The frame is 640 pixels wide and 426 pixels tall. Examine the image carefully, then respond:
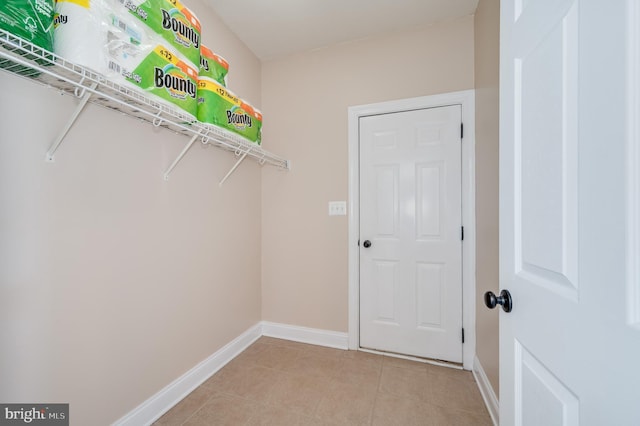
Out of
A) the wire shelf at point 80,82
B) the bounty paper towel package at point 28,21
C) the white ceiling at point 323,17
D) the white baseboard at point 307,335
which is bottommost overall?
the white baseboard at point 307,335

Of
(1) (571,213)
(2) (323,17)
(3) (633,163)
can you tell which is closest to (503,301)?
(1) (571,213)

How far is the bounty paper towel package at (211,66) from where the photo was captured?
1564 mm

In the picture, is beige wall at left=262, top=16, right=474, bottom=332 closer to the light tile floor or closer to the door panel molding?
the light tile floor

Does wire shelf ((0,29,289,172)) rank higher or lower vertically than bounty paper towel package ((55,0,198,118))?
lower

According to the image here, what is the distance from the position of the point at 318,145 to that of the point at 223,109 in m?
0.99

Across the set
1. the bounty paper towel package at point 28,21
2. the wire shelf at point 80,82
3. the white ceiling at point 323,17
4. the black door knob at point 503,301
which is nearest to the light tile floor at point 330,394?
the black door knob at point 503,301

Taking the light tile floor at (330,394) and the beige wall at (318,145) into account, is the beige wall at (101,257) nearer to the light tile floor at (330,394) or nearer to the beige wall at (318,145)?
the light tile floor at (330,394)

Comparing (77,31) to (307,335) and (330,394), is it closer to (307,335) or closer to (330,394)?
(330,394)

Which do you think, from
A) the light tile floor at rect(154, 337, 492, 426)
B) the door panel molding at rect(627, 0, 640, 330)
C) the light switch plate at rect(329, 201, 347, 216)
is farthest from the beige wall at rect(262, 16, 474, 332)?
the door panel molding at rect(627, 0, 640, 330)

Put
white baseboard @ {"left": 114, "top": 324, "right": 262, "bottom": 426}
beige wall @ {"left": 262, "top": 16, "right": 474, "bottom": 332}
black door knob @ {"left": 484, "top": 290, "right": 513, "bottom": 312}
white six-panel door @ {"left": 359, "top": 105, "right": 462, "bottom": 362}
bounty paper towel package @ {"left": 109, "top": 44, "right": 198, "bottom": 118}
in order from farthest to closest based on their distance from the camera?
beige wall @ {"left": 262, "top": 16, "right": 474, "bottom": 332}
white six-panel door @ {"left": 359, "top": 105, "right": 462, "bottom": 362}
white baseboard @ {"left": 114, "top": 324, "right": 262, "bottom": 426}
bounty paper towel package @ {"left": 109, "top": 44, "right": 198, "bottom": 118}
black door knob @ {"left": 484, "top": 290, "right": 513, "bottom": 312}

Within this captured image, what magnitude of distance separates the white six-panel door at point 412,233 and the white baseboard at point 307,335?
0.64 feet

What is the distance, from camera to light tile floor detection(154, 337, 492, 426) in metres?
1.49

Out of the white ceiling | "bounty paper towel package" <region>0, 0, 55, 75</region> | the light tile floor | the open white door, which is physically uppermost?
Result: the white ceiling

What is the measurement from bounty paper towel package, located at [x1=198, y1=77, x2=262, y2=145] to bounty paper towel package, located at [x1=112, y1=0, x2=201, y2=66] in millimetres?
145
